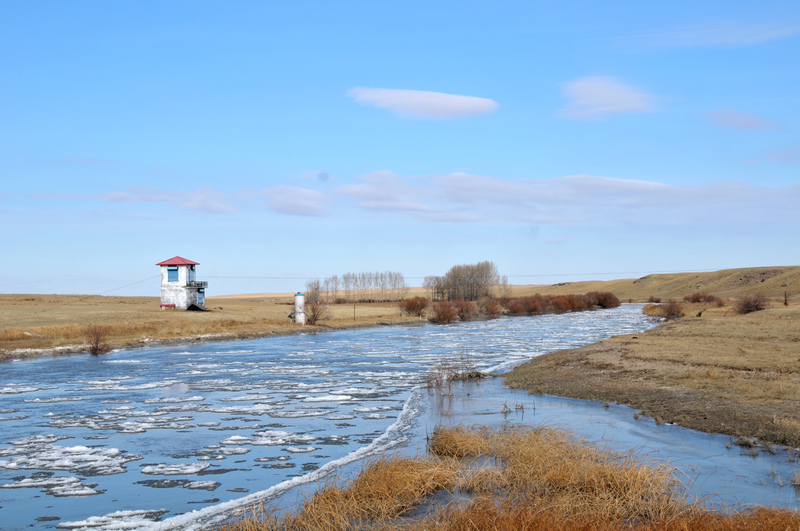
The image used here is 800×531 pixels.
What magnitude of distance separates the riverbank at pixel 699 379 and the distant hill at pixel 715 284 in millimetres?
70435

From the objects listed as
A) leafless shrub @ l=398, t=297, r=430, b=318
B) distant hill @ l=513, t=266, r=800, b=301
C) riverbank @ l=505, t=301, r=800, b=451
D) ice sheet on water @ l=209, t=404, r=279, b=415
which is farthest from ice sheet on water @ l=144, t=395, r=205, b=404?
distant hill @ l=513, t=266, r=800, b=301

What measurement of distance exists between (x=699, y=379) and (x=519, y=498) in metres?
9.92

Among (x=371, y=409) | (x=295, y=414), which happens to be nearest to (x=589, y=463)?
(x=371, y=409)

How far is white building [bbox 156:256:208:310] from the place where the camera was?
51562 mm

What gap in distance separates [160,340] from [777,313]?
3402 centimetres

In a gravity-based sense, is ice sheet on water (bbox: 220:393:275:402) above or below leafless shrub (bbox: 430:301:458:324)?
below

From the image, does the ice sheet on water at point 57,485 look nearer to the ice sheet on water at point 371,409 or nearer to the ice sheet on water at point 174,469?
the ice sheet on water at point 174,469

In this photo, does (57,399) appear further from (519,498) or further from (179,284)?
(179,284)

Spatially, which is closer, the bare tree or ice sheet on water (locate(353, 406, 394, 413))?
ice sheet on water (locate(353, 406, 394, 413))

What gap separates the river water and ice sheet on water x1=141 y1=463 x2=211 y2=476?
45mm

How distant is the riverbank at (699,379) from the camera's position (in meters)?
11.2

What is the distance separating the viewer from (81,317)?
44.6 meters

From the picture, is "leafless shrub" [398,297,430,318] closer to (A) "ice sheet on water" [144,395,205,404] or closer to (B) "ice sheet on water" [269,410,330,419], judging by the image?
(A) "ice sheet on water" [144,395,205,404]

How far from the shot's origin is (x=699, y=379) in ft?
49.9
